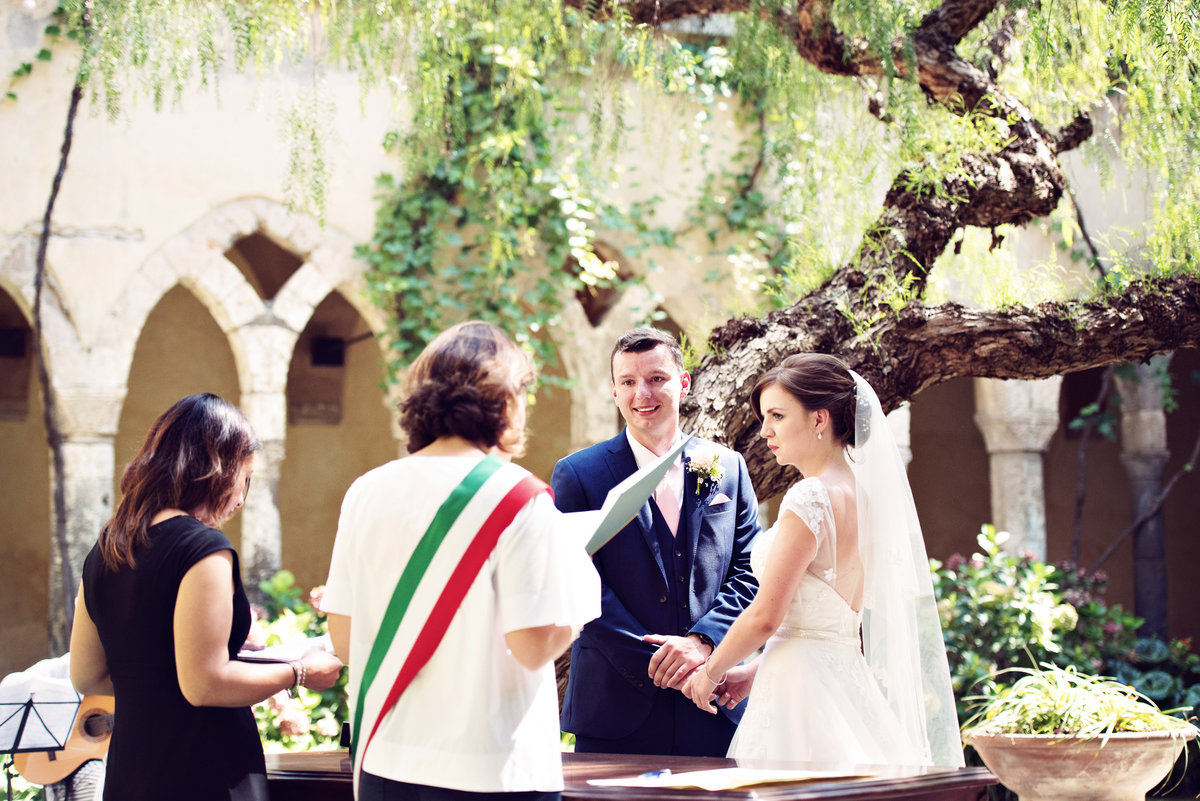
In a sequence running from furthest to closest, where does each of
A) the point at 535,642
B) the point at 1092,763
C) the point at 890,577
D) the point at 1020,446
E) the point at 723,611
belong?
the point at 1020,446 < the point at 1092,763 < the point at 723,611 < the point at 890,577 < the point at 535,642

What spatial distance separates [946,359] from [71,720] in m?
2.71

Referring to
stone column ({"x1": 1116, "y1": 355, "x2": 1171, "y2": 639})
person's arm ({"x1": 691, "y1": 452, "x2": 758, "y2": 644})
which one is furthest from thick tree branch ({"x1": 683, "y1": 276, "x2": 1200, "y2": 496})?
stone column ({"x1": 1116, "y1": 355, "x2": 1171, "y2": 639})

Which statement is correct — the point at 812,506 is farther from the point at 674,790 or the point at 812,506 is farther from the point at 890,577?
the point at 674,790

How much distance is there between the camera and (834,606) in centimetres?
254

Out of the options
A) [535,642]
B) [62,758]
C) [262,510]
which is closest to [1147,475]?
[262,510]

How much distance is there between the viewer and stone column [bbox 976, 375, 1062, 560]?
772 cm

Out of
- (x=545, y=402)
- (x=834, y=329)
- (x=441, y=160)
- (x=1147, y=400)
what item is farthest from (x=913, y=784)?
(x=545, y=402)

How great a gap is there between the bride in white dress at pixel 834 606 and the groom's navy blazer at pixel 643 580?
145mm

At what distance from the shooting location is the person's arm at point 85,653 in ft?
6.69

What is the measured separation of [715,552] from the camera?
2770 mm

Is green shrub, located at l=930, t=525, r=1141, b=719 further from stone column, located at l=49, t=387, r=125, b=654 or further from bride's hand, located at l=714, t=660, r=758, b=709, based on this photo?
stone column, located at l=49, t=387, r=125, b=654

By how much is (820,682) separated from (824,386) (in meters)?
0.66

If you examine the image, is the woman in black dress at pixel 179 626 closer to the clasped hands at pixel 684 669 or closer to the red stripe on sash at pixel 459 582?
the red stripe on sash at pixel 459 582

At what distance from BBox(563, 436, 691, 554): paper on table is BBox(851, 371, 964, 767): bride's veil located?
28.8 inches
